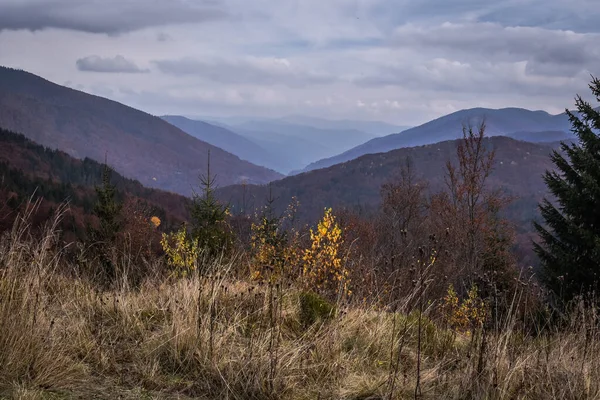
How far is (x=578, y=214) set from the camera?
612 inches

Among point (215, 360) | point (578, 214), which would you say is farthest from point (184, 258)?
point (578, 214)

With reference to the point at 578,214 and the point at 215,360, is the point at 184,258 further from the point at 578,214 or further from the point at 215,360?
the point at 578,214

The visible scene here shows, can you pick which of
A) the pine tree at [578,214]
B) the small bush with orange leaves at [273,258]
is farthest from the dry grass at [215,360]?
the pine tree at [578,214]

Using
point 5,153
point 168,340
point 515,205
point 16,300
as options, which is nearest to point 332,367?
point 168,340

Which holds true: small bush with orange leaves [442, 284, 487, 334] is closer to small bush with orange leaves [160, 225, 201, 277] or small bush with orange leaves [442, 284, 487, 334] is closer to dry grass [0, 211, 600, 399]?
dry grass [0, 211, 600, 399]

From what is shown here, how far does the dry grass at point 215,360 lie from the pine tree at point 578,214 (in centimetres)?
1193

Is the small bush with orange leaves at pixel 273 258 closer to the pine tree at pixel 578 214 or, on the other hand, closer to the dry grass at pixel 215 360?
the dry grass at pixel 215 360

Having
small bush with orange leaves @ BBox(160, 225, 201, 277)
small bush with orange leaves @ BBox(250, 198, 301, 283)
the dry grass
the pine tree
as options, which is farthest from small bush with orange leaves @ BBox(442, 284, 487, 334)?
the pine tree

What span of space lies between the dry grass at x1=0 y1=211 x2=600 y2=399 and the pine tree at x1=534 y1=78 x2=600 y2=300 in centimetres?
1193

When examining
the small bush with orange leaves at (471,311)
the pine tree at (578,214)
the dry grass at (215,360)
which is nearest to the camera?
the dry grass at (215,360)

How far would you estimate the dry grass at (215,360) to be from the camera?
9.71ft

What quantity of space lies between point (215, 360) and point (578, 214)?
15322 millimetres

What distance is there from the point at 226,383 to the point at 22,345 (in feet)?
3.98

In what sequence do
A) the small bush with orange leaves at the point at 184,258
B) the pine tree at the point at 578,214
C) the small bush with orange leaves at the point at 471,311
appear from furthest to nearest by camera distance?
the pine tree at the point at 578,214, the small bush with orange leaves at the point at 184,258, the small bush with orange leaves at the point at 471,311
